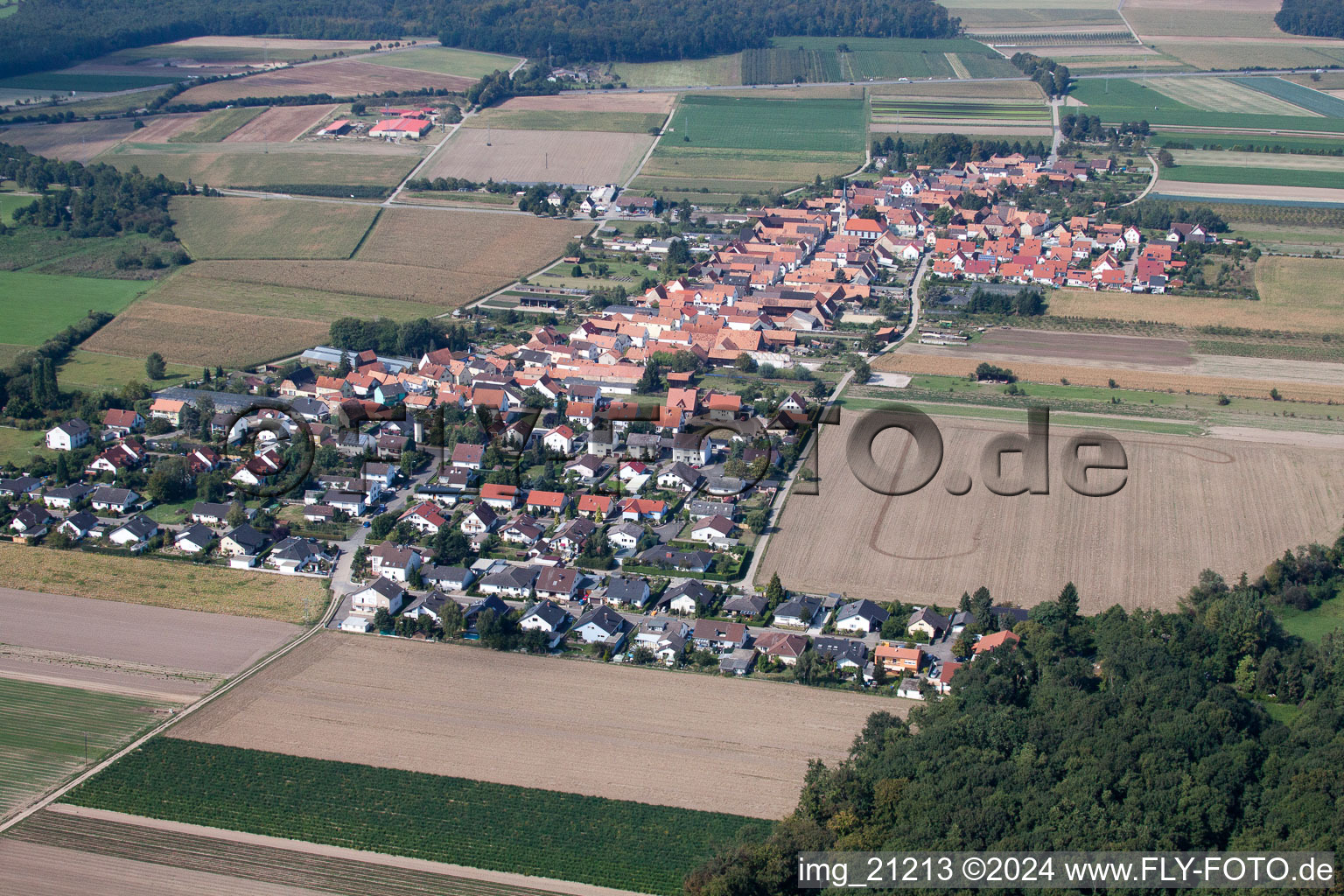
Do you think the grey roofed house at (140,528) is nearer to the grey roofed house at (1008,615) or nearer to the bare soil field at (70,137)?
the grey roofed house at (1008,615)

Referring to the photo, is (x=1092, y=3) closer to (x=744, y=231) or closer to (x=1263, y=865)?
(x=744, y=231)

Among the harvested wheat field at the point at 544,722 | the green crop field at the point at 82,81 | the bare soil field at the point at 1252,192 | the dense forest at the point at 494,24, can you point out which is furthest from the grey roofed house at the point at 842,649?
the dense forest at the point at 494,24

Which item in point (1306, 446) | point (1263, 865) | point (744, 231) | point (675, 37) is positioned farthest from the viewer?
point (675, 37)

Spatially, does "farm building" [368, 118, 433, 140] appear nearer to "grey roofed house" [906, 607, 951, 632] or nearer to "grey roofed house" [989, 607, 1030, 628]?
"grey roofed house" [906, 607, 951, 632]

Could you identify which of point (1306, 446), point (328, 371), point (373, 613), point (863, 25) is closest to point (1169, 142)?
point (863, 25)

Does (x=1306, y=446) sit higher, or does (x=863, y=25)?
(x=863, y=25)

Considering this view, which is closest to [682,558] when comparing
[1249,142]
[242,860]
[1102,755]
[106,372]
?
[1102,755]

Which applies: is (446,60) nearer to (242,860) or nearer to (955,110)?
(955,110)
